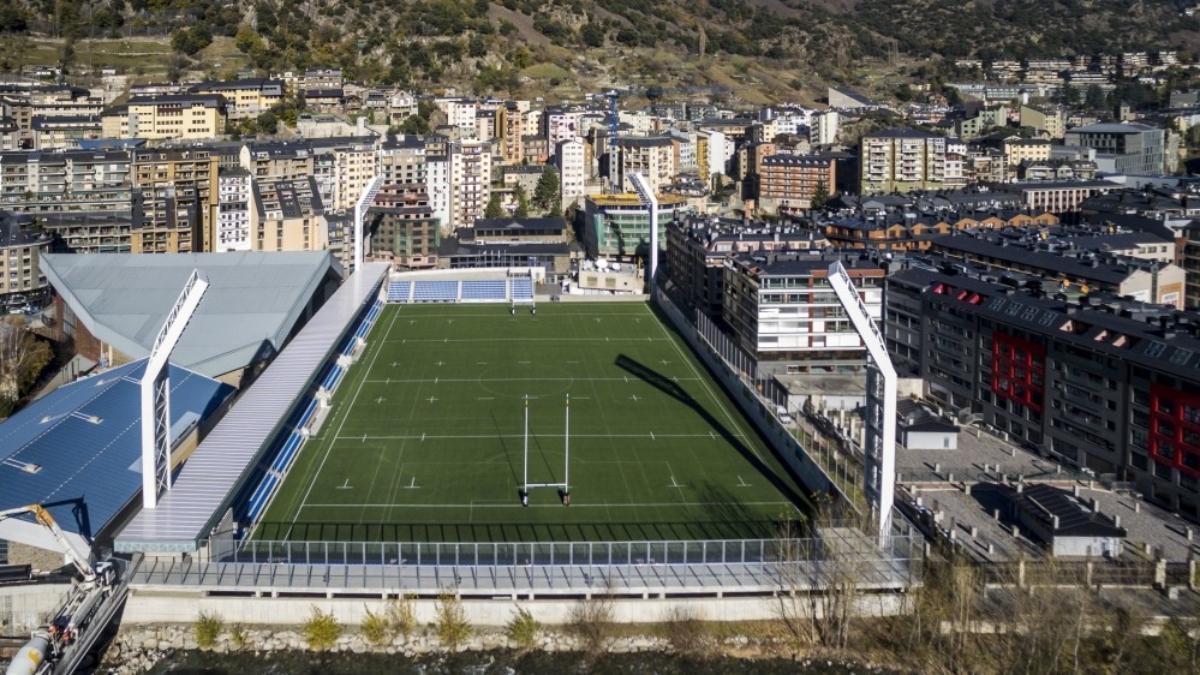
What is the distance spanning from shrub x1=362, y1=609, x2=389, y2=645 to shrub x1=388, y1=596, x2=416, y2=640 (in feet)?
0.15

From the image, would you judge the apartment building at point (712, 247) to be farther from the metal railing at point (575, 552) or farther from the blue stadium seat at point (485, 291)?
the metal railing at point (575, 552)

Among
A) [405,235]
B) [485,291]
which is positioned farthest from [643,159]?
[485,291]

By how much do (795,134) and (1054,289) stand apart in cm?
2519

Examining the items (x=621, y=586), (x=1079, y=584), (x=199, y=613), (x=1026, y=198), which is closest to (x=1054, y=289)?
(x=1079, y=584)

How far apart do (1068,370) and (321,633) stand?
7.97 metres

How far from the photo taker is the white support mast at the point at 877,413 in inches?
392

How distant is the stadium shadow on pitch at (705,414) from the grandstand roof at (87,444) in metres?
5.07

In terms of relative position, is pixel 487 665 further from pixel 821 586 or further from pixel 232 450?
pixel 232 450

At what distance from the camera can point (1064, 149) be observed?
36.6 meters

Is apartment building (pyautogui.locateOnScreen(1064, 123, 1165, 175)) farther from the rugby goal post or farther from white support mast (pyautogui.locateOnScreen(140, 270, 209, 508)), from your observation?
white support mast (pyautogui.locateOnScreen(140, 270, 209, 508))

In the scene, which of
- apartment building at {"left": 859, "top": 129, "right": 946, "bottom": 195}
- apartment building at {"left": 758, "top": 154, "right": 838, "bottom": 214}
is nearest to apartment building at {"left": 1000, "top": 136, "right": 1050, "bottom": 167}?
apartment building at {"left": 859, "top": 129, "right": 946, "bottom": 195}

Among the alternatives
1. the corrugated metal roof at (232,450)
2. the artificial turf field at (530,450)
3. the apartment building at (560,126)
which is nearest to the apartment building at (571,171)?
the apartment building at (560,126)

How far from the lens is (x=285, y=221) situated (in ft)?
81.4

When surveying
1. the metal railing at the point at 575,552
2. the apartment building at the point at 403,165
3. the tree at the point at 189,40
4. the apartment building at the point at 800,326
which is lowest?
the metal railing at the point at 575,552
